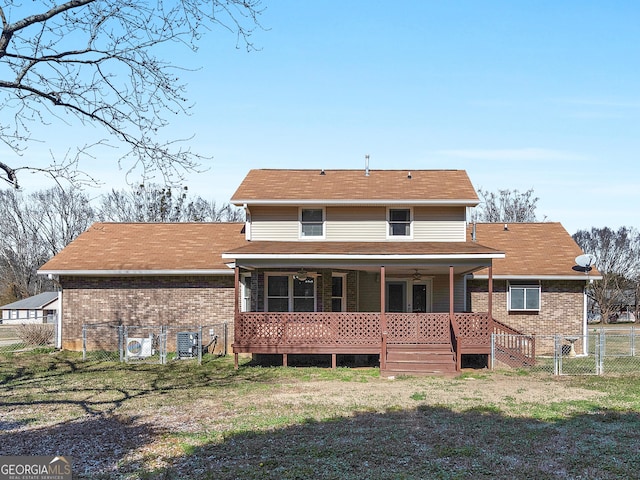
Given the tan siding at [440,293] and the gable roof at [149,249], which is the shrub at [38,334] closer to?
the gable roof at [149,249]

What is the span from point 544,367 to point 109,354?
14.0m

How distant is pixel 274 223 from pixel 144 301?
5374 mm

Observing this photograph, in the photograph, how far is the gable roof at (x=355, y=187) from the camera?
2086 centimetres

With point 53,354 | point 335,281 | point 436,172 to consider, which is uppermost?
point 436,172

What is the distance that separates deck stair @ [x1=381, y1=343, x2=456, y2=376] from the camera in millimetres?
17422

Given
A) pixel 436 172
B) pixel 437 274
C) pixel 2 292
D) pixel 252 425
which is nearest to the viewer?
pixel 252 425

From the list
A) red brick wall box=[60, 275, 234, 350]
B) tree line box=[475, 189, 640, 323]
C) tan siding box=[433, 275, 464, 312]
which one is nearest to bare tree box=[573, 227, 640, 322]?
tree line box=[475, 189, 640, 323]

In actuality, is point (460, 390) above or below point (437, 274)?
below

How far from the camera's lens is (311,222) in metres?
21.5

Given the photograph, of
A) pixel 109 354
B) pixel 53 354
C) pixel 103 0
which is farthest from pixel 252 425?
pixel 53 354

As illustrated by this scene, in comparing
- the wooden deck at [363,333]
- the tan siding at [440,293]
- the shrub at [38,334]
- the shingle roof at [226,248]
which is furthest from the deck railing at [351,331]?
the shrub at [38,334]

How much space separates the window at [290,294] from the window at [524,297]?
7527mm

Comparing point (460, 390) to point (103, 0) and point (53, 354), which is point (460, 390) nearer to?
point (103, 0)

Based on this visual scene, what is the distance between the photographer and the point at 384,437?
986 centimetres
